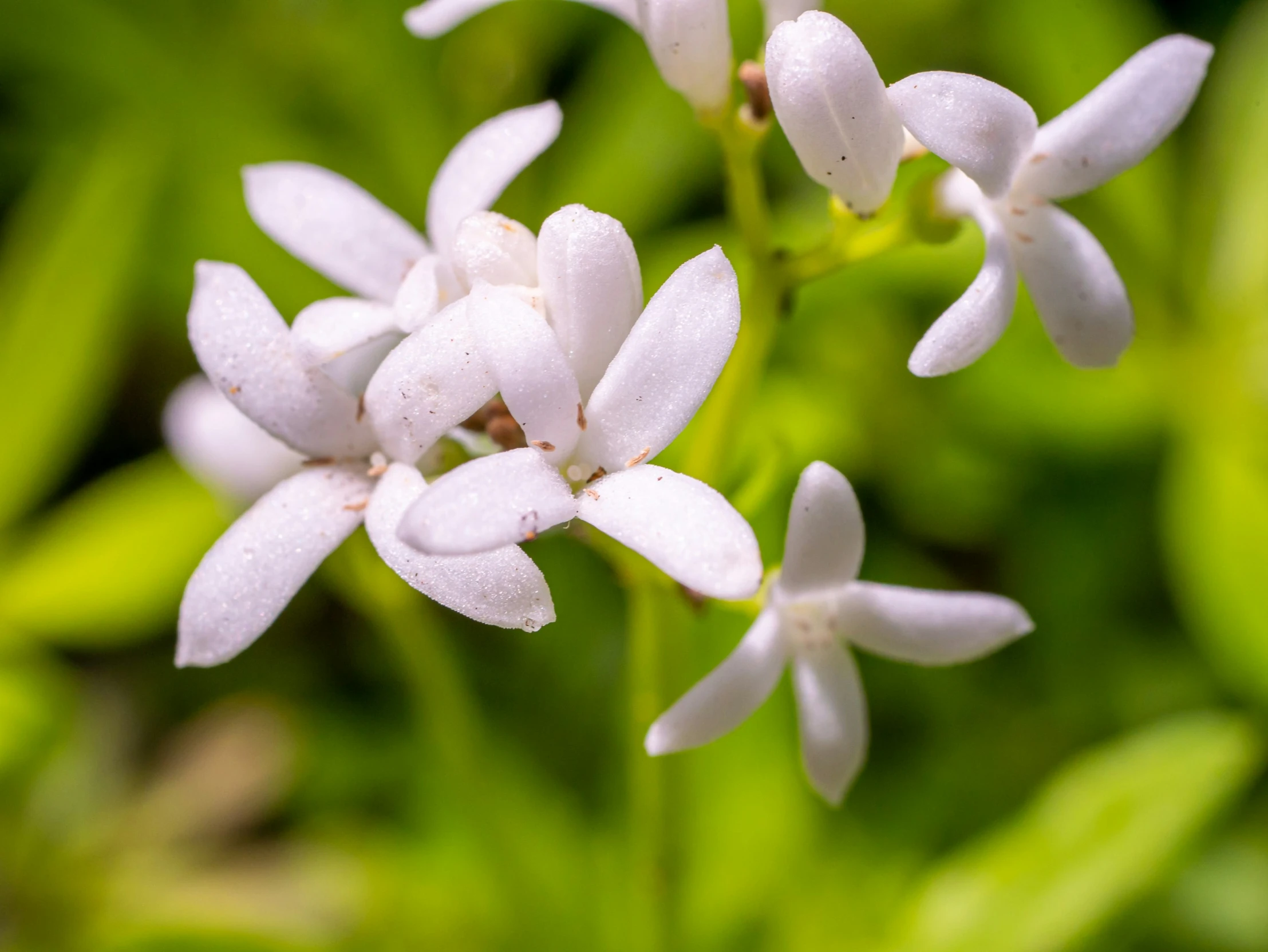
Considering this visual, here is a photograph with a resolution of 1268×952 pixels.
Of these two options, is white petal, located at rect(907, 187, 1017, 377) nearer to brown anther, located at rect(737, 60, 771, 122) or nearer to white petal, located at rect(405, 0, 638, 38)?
brown anther, located at rect(737, 60, 771, 122)

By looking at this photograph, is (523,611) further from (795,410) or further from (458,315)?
(795,410)

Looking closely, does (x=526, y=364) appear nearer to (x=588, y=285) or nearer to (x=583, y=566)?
(x=588, y=285)

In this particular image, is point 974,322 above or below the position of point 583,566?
above

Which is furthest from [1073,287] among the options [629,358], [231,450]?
[231,450]

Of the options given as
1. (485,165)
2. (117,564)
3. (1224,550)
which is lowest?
(1224,550)

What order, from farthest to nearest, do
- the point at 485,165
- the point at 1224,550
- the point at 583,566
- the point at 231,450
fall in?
the point at 583,566
the point at 1224,550
the point at 231,450
the point at 485,165

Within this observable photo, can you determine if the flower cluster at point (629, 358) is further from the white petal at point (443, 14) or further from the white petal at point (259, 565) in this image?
the white petal at point (443, 14)

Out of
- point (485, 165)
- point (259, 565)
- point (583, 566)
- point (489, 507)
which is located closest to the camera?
point (489, 507)

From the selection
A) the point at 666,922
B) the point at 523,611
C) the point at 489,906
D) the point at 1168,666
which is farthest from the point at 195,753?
the point at 1168,666
